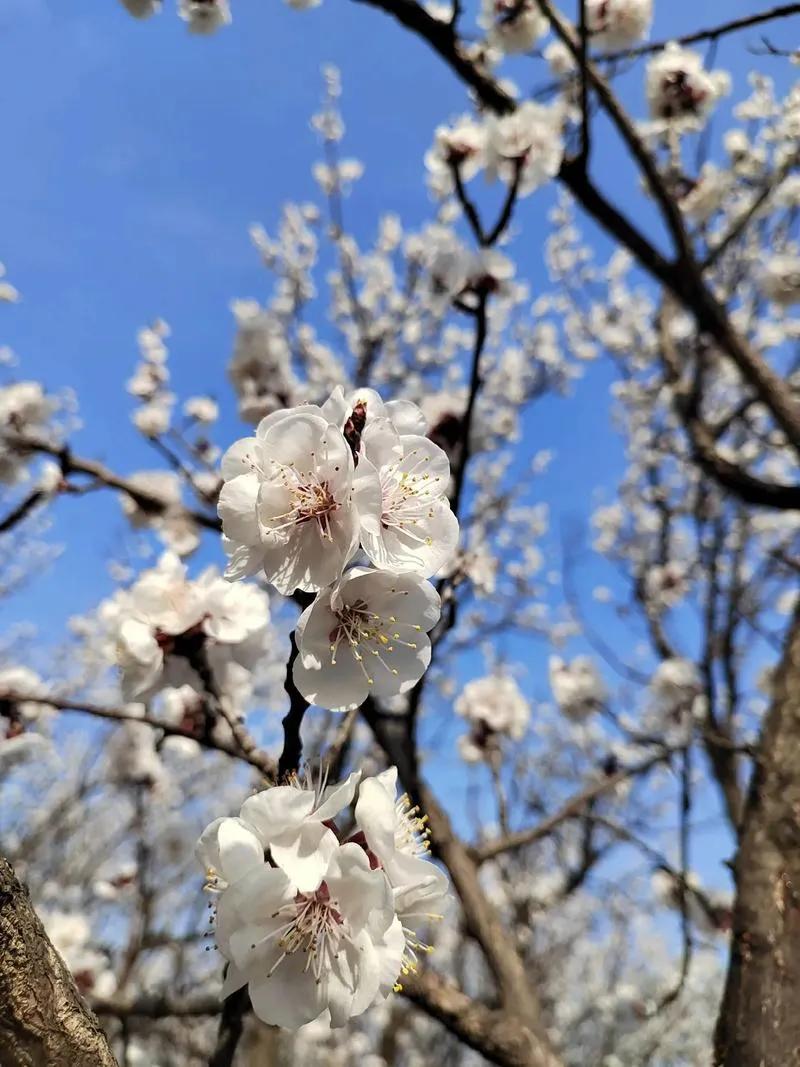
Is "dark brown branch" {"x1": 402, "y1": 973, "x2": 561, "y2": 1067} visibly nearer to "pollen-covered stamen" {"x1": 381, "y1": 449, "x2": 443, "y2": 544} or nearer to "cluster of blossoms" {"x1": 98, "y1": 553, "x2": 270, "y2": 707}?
"cluster of blossoms" {"x1": 98, "y1": 553, "x2": 270, "y2": 707}

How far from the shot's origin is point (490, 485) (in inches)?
378

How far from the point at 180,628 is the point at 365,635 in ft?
2.18

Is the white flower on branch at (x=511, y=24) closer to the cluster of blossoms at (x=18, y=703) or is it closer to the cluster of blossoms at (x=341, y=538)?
the cluster of blossoms at (x=341, y=538)

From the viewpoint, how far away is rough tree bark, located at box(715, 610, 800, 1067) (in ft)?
4.38

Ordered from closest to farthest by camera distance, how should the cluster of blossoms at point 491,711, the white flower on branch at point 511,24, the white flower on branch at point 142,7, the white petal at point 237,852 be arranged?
the white petal at point 237,852
the white flower on branch at point 142,7
the white flower on branch at point 511,24
the cluster of blossoms at point 491,711

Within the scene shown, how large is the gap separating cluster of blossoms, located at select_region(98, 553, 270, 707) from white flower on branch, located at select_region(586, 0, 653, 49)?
2832mm

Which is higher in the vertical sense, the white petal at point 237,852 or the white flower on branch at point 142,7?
the white flower on branch at point 142,7

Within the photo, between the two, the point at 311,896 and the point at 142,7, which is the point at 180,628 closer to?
the point at 311,896

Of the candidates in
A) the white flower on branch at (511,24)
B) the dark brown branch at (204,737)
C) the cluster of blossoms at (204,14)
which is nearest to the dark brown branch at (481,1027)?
the dark brown branch at (204,737)

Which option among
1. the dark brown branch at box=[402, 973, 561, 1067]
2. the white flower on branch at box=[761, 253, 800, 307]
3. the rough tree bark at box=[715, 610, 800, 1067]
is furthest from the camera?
the white flower on branch at box=[761, 253, 800, 307]

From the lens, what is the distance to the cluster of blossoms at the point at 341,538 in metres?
0.93

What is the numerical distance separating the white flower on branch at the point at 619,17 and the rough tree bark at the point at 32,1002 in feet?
11.5

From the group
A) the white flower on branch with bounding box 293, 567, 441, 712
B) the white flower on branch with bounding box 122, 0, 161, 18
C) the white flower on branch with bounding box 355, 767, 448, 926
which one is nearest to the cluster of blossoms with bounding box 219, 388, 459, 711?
the white flower on branch with bounding box 293, 567, 441, 712

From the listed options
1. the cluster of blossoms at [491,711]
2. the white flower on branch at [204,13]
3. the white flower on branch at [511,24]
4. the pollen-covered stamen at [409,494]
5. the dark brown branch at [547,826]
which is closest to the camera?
the pollen-covered stamen at [409,494]
